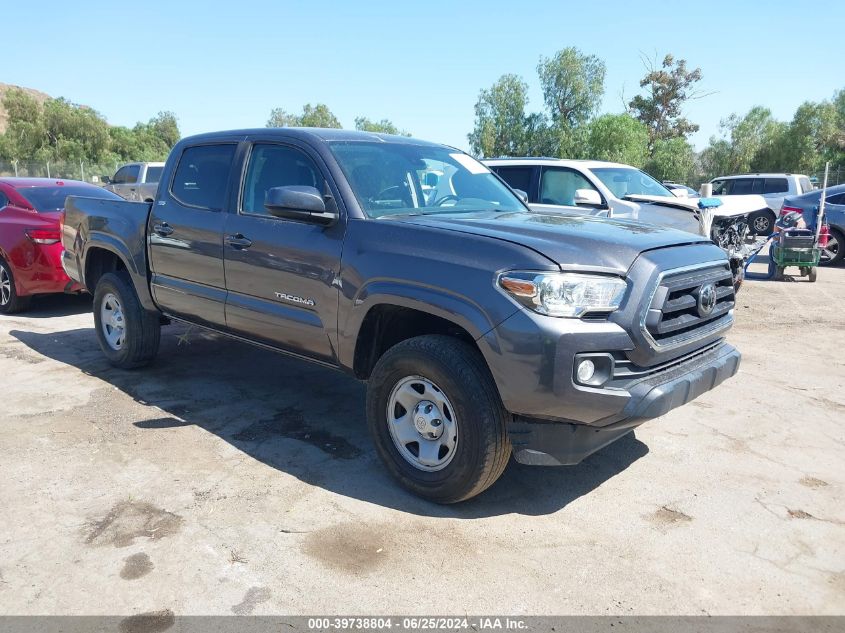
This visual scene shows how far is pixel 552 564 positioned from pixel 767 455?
6.61 ft

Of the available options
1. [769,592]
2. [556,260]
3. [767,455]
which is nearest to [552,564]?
[769,592]

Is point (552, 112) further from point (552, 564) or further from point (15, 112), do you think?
point (552, 564)

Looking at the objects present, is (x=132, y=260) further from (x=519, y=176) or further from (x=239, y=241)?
(x=519, y=176)

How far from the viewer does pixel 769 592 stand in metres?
2.85

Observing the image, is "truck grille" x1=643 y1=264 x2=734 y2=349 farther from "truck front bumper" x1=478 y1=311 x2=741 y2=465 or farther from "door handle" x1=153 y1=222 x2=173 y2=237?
"door handle" x1=153 y1=222 x2=173 y2=237

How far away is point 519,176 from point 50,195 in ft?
21.3

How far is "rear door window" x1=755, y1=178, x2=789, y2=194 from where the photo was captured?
19.5 meters

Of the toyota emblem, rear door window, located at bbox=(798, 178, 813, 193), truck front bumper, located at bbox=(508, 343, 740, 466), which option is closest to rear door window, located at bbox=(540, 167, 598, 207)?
the toyota emblem

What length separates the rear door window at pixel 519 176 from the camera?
395 inches

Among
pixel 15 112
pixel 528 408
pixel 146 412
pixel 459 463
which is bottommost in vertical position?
pixel 146 412

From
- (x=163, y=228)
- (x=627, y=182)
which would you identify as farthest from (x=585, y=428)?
(x=627, y=182)

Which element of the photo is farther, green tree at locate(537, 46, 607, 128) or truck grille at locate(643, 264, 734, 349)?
green tree at locate(537, 46, 607, 128)

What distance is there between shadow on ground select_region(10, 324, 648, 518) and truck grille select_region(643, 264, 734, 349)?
1049 mm

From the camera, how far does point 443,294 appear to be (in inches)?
131
